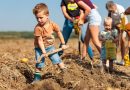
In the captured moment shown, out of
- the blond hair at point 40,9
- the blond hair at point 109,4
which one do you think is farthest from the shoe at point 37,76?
the blond hair at point 109,4

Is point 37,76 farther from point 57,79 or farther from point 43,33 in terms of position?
point 43,33

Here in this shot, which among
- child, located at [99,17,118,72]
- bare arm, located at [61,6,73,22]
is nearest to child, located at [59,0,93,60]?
bare arm, located at [61,6,73,22]

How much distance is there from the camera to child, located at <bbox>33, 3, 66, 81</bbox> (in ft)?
22.3

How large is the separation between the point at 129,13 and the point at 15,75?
214 cm

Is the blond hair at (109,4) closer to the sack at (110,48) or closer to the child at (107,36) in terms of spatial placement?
the child at (107,36)

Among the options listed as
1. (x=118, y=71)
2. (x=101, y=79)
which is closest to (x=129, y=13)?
(x=101, y=79)

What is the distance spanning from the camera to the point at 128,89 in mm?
6938

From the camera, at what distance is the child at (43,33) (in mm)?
6785

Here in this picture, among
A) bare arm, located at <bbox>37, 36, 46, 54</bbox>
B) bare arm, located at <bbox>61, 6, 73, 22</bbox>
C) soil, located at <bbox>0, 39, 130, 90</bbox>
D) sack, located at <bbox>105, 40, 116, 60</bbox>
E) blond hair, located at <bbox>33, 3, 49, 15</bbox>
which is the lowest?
soil, located at <bbox>0, 39, 130, 90</bbox>

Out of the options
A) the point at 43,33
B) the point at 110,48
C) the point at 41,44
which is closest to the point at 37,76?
the point at 41,44

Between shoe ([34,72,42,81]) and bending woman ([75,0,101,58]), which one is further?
bending woman ([75,0,101,58])

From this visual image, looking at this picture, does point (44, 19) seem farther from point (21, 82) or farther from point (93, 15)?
point (93, 15)

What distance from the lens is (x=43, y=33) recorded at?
6914mm

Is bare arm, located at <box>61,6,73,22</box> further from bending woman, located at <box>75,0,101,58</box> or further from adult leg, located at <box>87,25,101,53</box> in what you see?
adult leg, located at <box>87,25,101,53</box>
